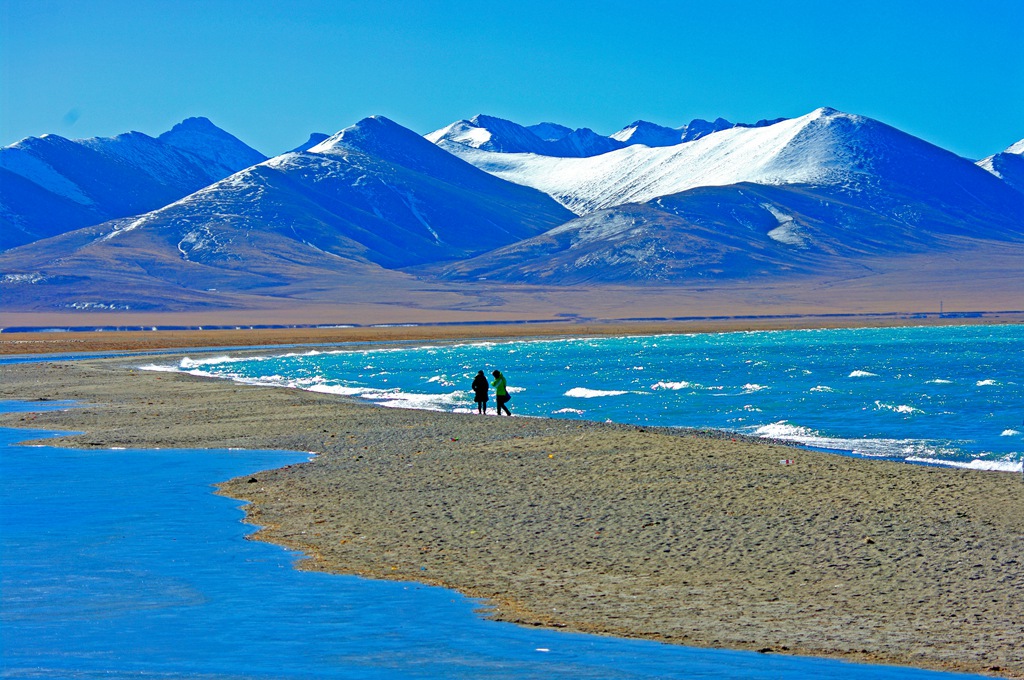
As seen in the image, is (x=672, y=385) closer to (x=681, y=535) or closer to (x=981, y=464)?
(x=981, y=464)

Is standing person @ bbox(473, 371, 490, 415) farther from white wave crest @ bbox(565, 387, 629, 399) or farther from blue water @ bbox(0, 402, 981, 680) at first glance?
blue water @ bbox(0, 402, 981, 680)

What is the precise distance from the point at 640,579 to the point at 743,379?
43990 millimetres

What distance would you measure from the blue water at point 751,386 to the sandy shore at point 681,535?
7233mm

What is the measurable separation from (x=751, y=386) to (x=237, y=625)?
40.5 m

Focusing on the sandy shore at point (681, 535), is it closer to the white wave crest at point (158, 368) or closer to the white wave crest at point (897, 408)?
the white wave crest at point (897, 408)

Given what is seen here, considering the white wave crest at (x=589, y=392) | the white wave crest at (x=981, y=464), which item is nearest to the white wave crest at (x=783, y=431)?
the white wave crest at (x=981, y=464)

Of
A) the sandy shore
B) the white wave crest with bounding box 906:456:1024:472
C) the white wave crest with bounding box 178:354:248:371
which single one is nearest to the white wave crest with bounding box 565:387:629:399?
the sandy shore

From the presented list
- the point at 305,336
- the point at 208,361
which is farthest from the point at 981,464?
the point at 305,336

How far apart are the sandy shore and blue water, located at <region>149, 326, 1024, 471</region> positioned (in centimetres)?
723

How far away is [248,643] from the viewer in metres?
12.0

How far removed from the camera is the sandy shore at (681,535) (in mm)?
12367

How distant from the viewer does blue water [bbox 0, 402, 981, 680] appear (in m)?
11.2

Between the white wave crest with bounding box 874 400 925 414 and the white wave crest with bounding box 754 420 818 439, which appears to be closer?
the white wave crest with bounding box 754 420 818 439

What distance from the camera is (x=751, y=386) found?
5125cm
